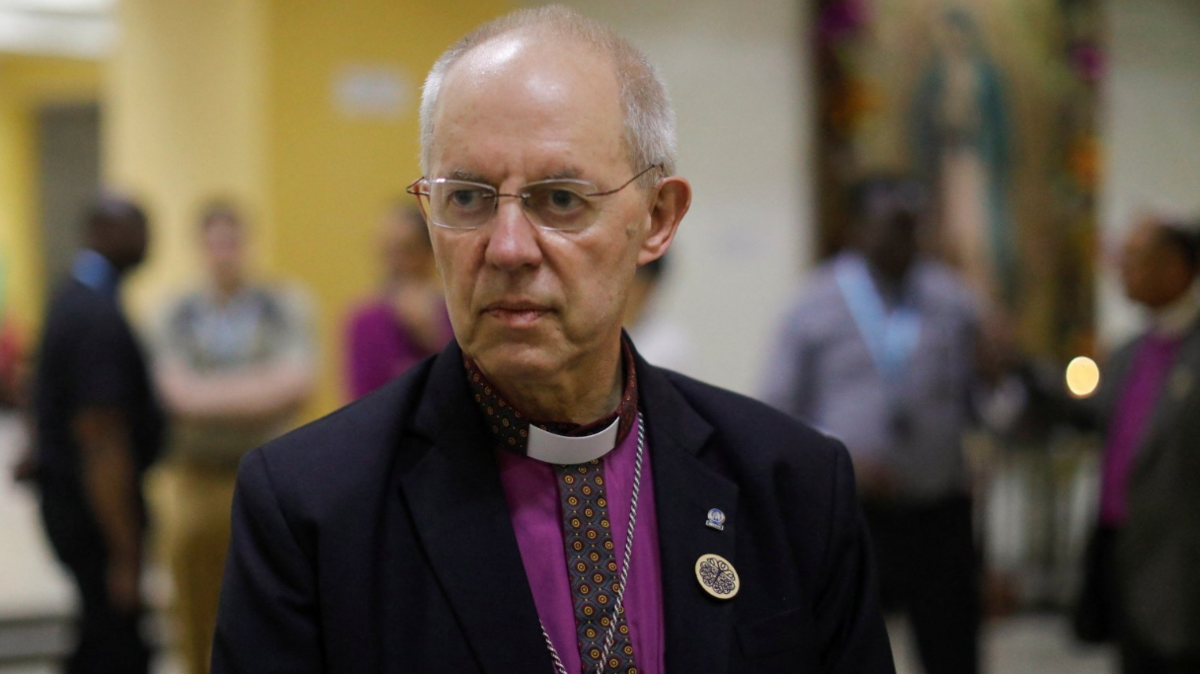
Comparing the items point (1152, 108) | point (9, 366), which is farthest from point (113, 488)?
point (9, 366)

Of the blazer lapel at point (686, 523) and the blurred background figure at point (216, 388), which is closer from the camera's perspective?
the blazer lapel at point (686, 523)

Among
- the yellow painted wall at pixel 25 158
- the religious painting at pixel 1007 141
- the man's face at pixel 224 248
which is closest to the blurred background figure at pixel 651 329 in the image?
the man's face at pixel 224 248

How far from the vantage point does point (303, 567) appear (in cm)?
161

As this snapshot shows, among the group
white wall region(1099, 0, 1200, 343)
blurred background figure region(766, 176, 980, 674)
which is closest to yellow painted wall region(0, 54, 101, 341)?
white wall region(1099, 0, 1200, 343)

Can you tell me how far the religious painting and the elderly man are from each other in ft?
20.7

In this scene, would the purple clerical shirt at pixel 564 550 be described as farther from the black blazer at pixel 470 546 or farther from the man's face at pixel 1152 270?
the man's face at pixel 1152 270

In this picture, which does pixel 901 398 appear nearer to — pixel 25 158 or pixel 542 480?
pixel 542 480

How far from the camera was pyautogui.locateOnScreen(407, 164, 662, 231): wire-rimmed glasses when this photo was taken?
1.66 metres

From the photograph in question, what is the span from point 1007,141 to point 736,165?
5.99 feet

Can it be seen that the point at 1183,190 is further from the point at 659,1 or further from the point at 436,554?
the point at 436,554

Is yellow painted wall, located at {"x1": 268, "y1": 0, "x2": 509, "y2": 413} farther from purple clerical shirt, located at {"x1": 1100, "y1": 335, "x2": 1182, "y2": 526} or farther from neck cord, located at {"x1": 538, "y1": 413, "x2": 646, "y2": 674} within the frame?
neck cord, located at {"x1": 538, "y1": 413, "x2": 646, "y2": 674}

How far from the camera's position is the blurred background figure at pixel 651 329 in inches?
159

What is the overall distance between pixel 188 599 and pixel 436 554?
370 centimetres

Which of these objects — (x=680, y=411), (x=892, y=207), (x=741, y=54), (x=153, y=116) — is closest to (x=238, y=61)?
(x=153, y=116)
